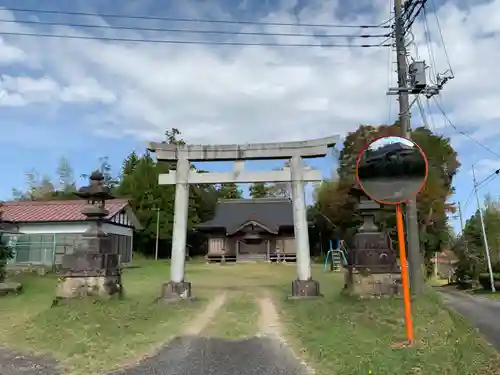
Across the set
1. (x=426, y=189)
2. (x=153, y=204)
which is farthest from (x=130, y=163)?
(x=426, y=189)

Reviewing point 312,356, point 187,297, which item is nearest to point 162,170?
point 187,297

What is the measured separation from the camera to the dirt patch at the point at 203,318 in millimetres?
7750

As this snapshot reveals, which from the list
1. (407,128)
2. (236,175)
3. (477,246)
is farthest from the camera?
(477,246)

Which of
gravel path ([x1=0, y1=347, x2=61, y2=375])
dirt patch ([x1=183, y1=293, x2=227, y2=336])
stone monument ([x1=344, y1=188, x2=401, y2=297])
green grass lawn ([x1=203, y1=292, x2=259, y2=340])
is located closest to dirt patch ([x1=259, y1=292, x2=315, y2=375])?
green grass lawn ([x1=203, y1=292, x2=259, y2=340])

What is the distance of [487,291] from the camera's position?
2436 cm

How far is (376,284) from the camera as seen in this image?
408 inches

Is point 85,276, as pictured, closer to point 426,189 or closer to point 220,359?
point 220,359

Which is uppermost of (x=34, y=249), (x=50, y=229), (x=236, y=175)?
(x=236, y=175)

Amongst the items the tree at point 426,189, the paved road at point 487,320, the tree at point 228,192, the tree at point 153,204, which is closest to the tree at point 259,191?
the tree at point 228,192

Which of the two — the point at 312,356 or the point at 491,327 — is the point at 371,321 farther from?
the point at 491,327

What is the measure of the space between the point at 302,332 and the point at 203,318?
8.20 ft

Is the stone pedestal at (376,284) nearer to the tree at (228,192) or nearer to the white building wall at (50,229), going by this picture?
the white building wall at (50,229)

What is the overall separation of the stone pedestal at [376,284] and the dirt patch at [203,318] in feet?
11.5

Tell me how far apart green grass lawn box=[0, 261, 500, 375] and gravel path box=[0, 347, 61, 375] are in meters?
0.20
